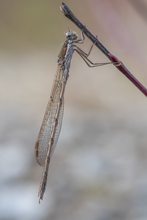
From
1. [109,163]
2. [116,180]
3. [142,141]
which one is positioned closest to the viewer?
[116,180]

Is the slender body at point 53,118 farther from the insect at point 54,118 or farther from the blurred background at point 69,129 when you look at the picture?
the blurred background at point 69,129

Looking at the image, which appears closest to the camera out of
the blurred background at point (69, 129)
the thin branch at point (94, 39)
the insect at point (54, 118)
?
the thin branch at point (94, 39)

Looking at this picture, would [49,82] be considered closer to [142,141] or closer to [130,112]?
[130,112]

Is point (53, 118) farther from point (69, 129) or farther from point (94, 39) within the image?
point (69, 129)

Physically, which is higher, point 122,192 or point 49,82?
point 49,82

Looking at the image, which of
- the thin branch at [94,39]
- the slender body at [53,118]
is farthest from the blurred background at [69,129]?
the thin branch at [94,39]

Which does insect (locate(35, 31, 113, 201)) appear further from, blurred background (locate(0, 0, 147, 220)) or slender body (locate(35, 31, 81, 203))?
blurred background (locate(0, 0, 147, 220))

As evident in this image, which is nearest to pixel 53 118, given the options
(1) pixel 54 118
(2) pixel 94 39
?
(1) pixel 54 118

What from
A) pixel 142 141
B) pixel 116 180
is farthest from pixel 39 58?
pixel 116 180
